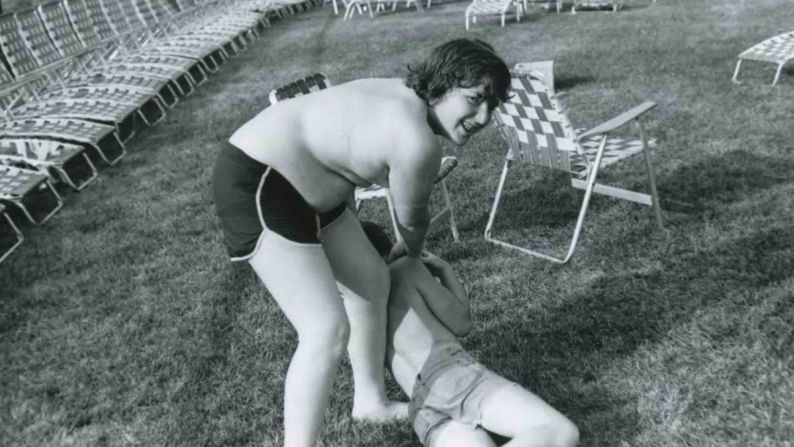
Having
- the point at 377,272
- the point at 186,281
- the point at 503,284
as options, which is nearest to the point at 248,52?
the point at 186,281

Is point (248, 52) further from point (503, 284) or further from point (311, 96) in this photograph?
point (311, 96)

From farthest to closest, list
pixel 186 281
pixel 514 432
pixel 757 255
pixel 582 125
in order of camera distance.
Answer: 1. pixel 582 125
2. pixel 186 281
3. pixel 757 255
4. pixel 514 432

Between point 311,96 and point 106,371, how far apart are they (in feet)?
6.27

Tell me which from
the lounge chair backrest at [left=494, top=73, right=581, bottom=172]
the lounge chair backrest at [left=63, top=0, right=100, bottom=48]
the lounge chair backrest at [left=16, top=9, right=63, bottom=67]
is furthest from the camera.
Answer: the lounge chair backrest at [left=63, top=0, right=100, bottom=48]

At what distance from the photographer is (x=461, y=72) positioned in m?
2.05

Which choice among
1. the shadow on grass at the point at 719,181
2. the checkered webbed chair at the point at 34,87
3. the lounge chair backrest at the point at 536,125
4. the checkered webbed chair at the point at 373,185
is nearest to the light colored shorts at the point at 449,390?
the checkered webbed chair at the point at 373,185

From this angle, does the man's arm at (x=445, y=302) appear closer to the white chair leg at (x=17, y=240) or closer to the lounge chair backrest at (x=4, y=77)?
the white chair leg at (x=17, y=240)

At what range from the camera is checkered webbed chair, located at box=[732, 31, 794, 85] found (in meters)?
6.70

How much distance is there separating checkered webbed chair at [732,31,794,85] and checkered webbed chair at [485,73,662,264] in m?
3.38

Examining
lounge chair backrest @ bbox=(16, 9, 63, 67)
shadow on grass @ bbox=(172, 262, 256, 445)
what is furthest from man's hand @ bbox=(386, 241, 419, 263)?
lounge chair backrest @ bbox=(16, 9, 63, 67)

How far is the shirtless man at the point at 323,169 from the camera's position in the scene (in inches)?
81.7

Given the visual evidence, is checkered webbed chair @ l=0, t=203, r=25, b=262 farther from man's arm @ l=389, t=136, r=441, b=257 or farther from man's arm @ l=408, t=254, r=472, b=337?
man's arm @ l=389, t=136, r=441, b=257

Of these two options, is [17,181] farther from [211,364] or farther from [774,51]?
[774,51]

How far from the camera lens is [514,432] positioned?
228cm
